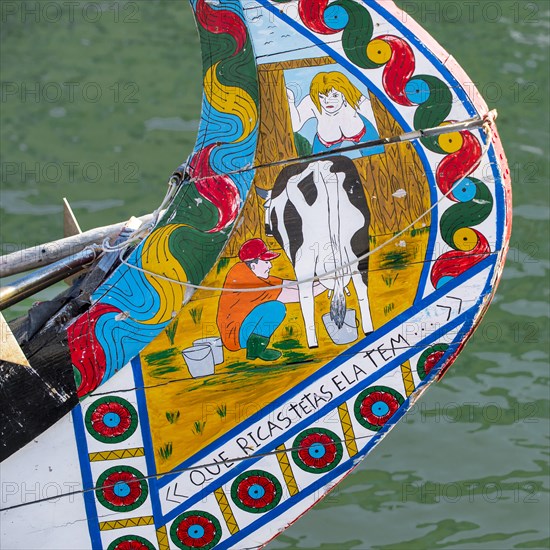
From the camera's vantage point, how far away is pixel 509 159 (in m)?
7.79

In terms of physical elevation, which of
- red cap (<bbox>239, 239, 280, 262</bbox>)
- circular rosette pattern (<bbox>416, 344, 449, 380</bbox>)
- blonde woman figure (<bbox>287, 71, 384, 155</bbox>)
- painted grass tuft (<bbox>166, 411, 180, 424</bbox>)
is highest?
blonde woman figure (<bbox>287, 71, 384, 155</bbox>)

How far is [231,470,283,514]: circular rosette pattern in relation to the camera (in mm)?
4211

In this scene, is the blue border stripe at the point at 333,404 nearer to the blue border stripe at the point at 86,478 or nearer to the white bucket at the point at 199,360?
the blue border stripe at the point at 86,478

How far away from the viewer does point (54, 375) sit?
4.05 metres

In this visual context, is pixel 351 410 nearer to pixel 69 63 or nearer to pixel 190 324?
pixel 190 324

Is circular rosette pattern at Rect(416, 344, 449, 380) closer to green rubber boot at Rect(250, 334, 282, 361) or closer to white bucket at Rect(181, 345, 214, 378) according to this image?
green rubber boot at Rect(250, 334, 282, 361)

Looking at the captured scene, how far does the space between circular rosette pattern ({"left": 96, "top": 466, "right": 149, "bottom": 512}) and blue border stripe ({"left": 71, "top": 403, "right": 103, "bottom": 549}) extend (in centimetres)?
3

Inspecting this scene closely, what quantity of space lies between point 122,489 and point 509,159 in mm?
4496

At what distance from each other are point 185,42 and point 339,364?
5145 millimetres

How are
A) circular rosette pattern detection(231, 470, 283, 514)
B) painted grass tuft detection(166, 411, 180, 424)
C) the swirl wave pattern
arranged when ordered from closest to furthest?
the swirl wave pattern
painted grass tuft detection(166, 411, 180, 424)
circular rosette pattern detection(231, 470, 283, 514)

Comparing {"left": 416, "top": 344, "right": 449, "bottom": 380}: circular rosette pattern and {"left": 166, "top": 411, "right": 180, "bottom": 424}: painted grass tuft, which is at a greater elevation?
{"left": 416, "top": 344, "right": 449, "bottom": 380}: circular rosette pattern

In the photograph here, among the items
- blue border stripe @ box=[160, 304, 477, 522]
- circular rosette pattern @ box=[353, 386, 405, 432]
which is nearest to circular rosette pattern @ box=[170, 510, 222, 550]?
blue border stripe @ box=[160, 304, 477, 522]

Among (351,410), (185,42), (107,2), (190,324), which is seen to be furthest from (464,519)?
(107,2)

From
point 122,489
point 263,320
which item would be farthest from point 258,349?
point 122,489
